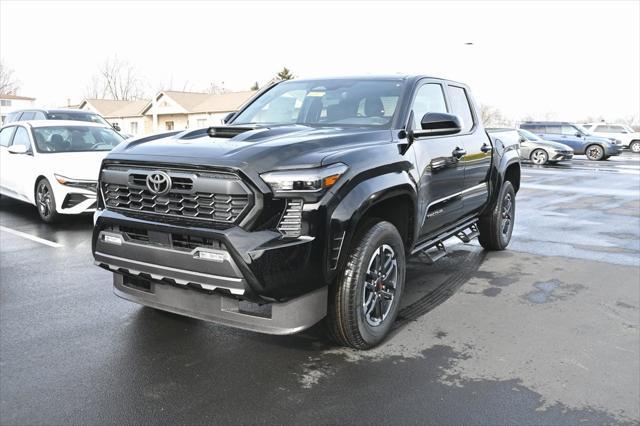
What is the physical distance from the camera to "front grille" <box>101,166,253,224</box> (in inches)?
127

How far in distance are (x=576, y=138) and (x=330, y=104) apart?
92.1ft

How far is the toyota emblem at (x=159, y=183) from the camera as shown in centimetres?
342

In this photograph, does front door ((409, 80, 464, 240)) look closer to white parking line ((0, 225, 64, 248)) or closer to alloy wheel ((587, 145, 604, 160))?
white parking line ((0, 225, 64, 248))

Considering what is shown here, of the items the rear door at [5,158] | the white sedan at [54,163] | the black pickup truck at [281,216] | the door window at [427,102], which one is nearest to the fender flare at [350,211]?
the black pickup truck at [281,216]

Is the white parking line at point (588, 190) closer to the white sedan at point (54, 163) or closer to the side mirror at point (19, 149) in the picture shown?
the white sedan at point (54, 163)

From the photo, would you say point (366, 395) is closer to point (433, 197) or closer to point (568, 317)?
point (433, 197)

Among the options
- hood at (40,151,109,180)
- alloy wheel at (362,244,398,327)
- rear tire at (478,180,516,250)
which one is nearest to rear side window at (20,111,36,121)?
hood at (40,151,109,180)

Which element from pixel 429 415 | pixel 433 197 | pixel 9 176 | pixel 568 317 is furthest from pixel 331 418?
pixel 9 176

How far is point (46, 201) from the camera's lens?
8.53 m

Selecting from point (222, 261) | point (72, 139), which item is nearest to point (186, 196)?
point (222, 261)

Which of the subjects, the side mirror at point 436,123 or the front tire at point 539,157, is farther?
the front tire at point 539,157

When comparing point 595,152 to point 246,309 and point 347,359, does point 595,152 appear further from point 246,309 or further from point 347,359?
point 246,309

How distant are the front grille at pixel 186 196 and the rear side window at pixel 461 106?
3.07 meters

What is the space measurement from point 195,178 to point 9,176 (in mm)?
7711
